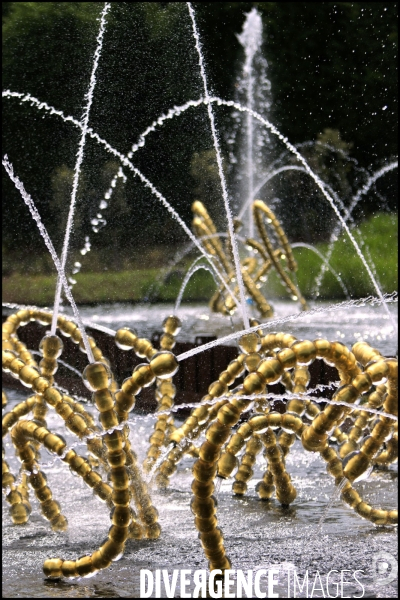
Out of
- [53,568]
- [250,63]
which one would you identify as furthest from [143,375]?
[250,63]

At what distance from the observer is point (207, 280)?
69.1 feet

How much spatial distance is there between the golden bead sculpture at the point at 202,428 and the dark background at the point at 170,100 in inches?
302

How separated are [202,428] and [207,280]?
16062 millimetres

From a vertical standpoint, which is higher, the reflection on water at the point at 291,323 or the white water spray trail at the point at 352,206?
the white water spray trail at the point at 352,206

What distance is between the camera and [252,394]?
3.58 m

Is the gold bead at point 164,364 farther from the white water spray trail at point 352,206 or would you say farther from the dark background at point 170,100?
the white water spray trail at point 352,206

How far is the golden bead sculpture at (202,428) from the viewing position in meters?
3.60

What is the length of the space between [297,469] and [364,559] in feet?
6.47

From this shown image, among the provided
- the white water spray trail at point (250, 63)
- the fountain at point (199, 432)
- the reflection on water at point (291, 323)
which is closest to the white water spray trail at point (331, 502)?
the fountain at point (199, 432)

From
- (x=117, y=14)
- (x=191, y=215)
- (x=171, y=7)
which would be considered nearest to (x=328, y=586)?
(x=117, y=14)

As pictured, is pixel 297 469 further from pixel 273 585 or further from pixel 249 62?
pixel 249 62

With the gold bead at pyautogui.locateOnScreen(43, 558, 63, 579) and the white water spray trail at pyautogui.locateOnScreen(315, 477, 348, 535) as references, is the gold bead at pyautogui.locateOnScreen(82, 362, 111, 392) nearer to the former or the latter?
the gold bead at pyautogui.locateOnScreen(43, 558, 63, 579)

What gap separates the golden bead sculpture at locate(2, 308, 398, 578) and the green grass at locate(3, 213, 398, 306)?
13889 mm

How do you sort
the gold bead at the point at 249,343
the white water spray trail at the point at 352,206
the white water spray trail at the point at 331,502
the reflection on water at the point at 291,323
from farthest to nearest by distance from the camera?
the white water spray trail at the point at 352,206 < the reflection on water at the point at 291,323 < the white water spray trail at the point at 331,502 < the gold bead at the point at 249,343
